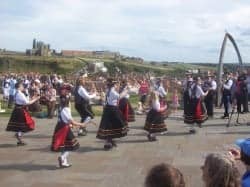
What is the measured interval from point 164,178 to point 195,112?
1231cm

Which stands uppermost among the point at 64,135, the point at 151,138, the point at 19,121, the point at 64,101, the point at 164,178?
the point at 164,178

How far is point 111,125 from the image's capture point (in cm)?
1327

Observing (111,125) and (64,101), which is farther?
(111,125)

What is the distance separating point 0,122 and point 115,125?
6.74 m

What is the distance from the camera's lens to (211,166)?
3.94 meters

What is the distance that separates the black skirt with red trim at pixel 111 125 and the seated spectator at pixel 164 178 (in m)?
9.39

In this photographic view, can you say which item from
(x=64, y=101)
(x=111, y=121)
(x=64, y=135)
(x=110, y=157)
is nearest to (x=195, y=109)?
(x=111, y=121)

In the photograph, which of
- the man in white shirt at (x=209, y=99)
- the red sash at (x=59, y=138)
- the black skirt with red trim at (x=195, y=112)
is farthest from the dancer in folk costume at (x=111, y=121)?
the man in white shirt at (x=209, y=99)

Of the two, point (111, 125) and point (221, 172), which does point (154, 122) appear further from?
point (221, 172)

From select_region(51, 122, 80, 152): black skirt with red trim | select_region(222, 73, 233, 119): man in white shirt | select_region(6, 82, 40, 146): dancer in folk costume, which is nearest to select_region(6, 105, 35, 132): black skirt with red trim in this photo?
select_region(6, 82, 40, 146): dancer in folk costume

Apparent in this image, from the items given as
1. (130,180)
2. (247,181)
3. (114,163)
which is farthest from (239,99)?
(247,181)

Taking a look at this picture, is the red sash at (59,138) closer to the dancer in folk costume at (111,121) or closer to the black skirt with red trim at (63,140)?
the black skirt with red trim at (63,140)

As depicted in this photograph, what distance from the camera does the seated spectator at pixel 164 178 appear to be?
3811 mm

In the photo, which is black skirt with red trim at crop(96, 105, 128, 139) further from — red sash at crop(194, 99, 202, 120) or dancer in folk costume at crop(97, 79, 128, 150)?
red sash at crop(194, 99, 202, 120)
